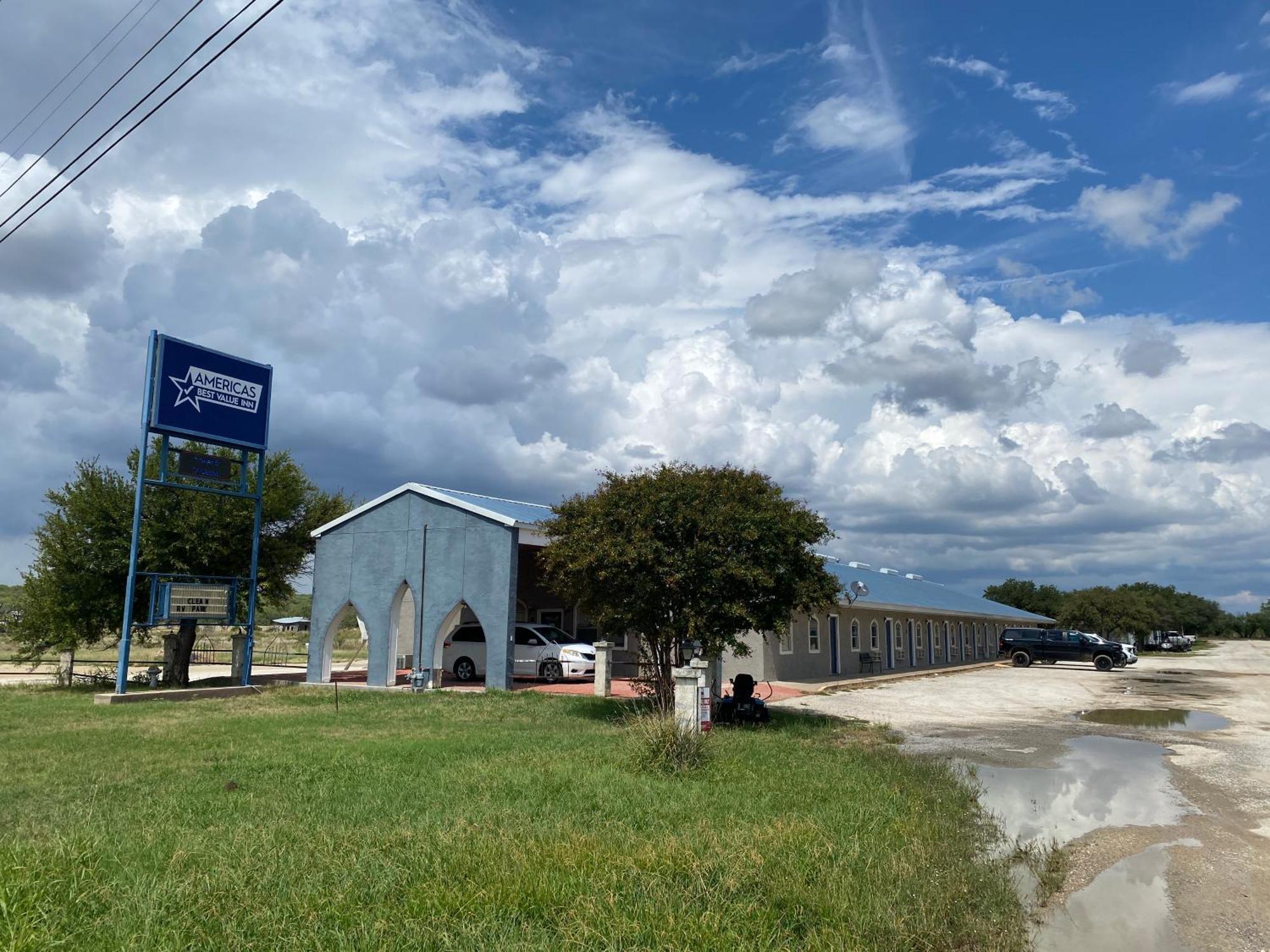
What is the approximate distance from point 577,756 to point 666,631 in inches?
181

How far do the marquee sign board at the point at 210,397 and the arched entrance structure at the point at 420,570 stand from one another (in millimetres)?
3708

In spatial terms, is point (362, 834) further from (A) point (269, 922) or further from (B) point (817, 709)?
(B) point (817, 709)

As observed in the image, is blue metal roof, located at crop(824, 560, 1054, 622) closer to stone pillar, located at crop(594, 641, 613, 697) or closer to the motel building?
the motel building

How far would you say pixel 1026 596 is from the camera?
13312 cm

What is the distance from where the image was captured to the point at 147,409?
2262 centimetres

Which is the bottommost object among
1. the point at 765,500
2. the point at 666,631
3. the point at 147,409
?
the point at 666,631

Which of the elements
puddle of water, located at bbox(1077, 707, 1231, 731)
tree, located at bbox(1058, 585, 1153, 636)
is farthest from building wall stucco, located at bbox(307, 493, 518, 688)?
tree, located at bbox(1058, 585, 1153, 636)

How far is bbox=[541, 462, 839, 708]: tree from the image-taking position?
53.5 ft

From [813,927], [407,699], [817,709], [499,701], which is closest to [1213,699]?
[817,709]

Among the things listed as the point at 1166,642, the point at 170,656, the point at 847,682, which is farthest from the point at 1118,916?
the point at 1166,642

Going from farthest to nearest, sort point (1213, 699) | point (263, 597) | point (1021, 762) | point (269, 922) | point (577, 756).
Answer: point (263, 597), point (1213, 699), point (1021, 762), point (577, 756), point (269, 922)

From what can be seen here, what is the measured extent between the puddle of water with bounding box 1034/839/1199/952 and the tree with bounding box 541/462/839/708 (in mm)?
8253

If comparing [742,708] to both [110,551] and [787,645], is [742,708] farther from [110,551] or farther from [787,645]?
[110,551]

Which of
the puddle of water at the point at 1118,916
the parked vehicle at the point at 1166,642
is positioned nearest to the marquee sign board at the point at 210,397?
the puddle of water at the point at 1118,916
